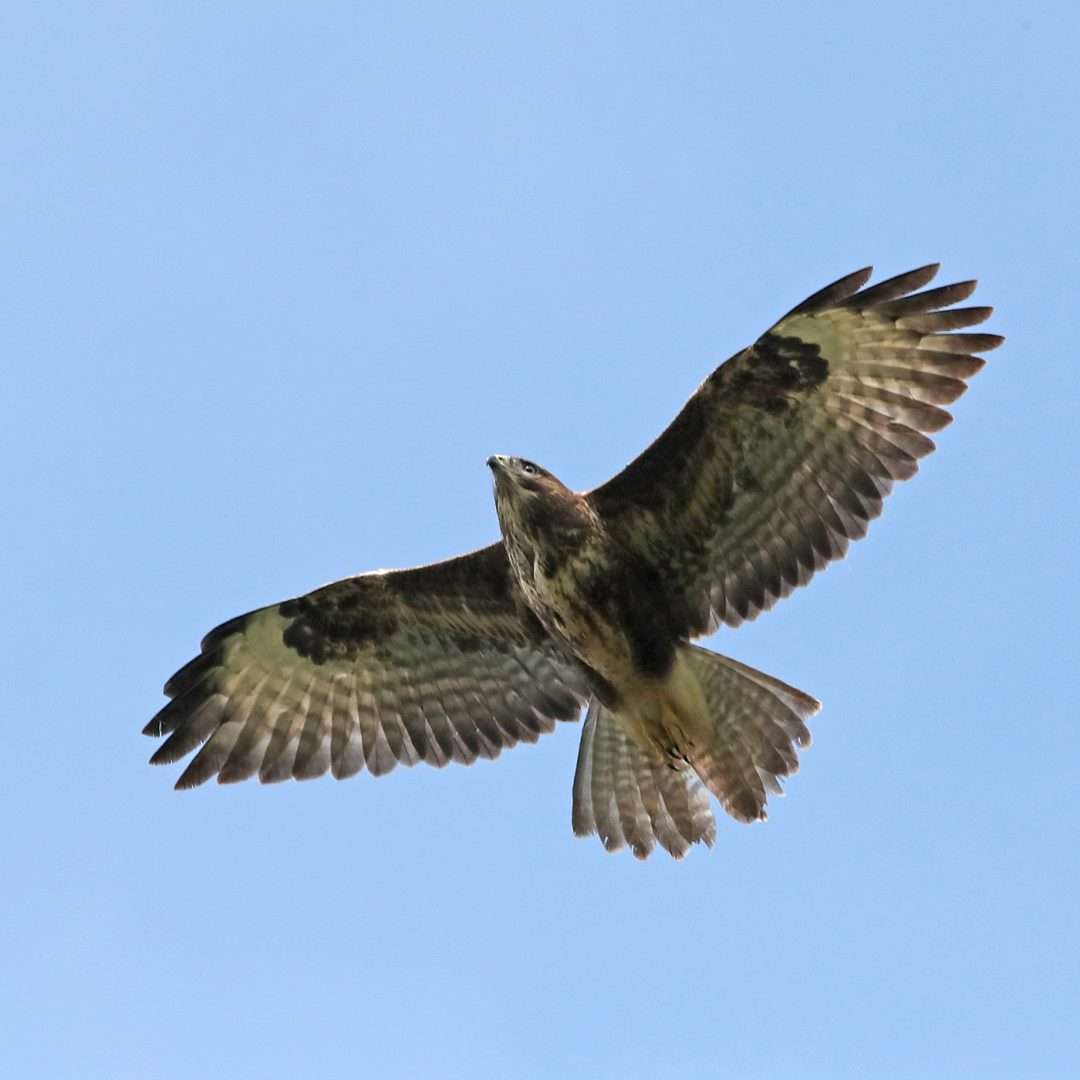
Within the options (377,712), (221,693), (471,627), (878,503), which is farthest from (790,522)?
(221,693)

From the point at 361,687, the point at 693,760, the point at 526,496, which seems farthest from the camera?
the point at 361,687

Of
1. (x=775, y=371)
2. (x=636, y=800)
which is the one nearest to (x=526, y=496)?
(x=775, y=371)

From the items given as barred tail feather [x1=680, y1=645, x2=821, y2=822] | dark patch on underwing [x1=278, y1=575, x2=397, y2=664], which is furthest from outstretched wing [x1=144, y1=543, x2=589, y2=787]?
barred tail feather [x1=680, y1=645, x2=821, y2=822]

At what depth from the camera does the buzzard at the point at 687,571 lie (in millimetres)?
11977

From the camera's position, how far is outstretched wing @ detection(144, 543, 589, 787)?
1325 centimetres

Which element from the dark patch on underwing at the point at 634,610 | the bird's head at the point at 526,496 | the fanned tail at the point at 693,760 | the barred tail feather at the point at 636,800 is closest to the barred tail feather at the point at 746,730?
the fanned tail at the point at 693,760

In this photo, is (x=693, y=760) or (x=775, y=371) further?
(x=693, y=760)

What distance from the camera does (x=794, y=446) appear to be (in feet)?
40.2

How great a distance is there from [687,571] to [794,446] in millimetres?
989

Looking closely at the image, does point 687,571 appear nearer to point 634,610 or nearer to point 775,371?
point 634,610

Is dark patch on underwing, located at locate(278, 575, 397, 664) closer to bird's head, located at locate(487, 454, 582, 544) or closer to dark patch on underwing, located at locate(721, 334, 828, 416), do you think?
bird's head, located at locate(487, 454, 582, 544)

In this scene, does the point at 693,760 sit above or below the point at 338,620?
below

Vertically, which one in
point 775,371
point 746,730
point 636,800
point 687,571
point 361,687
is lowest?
point 746,730

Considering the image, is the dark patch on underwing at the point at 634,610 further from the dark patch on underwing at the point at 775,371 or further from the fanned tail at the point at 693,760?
the dark patch on underwing at the point at 775,371
